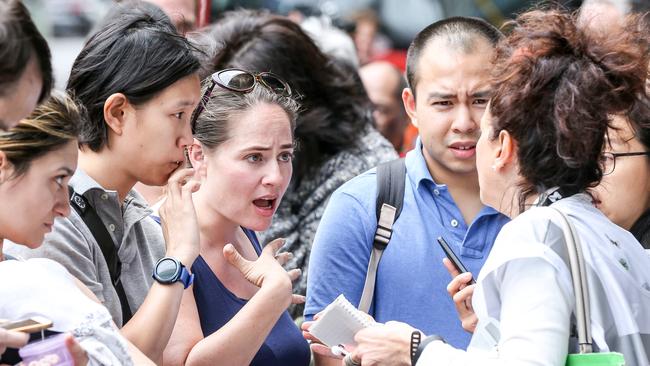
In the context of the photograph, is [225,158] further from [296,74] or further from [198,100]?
[296,74]

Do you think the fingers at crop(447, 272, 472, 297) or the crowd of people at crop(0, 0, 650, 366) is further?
the fingers at crop(447, 272, 472, 297)

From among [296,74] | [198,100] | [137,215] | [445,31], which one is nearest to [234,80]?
[198,100]

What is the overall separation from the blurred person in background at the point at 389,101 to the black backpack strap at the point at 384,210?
349 centimetres

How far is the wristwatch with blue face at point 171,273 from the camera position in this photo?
327 cm

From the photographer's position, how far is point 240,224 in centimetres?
Answer: 382

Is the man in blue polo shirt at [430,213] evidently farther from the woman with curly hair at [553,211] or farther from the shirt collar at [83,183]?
the shirt collar at [83,183]

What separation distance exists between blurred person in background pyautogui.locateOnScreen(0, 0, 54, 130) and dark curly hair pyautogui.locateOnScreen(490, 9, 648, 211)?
1.26 meters

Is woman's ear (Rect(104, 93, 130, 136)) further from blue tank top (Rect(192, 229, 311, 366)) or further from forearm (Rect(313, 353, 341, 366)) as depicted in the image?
forearm (Rect(313, 353, 341, 366))

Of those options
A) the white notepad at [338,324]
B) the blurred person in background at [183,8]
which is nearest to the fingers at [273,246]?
the white notepad at [338,324]

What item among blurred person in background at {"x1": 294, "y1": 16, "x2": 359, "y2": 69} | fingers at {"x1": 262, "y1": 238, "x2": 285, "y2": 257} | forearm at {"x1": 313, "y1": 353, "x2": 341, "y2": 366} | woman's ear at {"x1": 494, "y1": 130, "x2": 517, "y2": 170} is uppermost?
woman's ear at {"x1": 494, "y1": 130, "x2": 517, "y2": 170}

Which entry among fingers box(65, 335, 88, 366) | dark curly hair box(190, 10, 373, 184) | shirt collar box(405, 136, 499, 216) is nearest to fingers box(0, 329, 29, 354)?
fingers box(65, 335, 88, 366)

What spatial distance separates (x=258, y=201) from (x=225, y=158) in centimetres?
19

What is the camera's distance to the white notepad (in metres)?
3.43

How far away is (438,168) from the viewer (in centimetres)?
425
